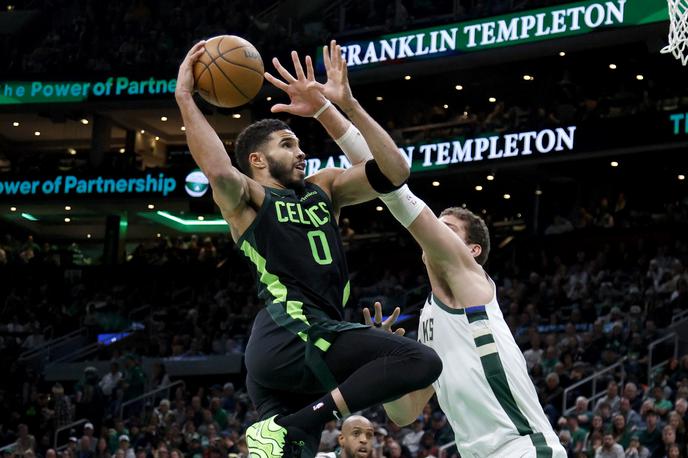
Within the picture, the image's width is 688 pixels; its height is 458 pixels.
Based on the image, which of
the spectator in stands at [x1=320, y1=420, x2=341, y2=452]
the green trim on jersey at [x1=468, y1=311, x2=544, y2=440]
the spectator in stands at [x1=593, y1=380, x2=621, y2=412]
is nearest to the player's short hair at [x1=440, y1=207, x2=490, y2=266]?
the green trim on jersey at [x1=468, y1=311, x2=544, y2=440]

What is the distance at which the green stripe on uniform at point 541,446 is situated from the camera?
6551mm

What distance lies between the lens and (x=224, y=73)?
255 inches

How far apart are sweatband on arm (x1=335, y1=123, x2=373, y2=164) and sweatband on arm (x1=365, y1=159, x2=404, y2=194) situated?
0.49 ft

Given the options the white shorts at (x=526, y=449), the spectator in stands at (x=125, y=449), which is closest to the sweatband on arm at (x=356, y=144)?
the white shorts at (x=526, y=449)

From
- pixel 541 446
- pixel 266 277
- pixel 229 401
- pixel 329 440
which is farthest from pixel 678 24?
pixel 229 401

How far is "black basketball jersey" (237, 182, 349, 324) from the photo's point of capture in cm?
620

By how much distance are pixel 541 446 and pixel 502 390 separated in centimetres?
37

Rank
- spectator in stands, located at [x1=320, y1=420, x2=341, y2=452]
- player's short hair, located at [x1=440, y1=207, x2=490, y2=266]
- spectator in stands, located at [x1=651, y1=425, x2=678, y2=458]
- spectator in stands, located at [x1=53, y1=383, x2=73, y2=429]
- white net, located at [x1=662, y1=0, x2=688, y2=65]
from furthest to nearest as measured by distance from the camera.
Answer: spectator in stands, located at [x1=53, y1=383, x2=73, y2=429] → spectator in stands, located at [x1=320, y1=420, x2=341, y2=452] → spectator in stands, located at [x1=651, y1=425, x2=678, y2=458] → white net, located at [x1=662, y1=0, x2=688, y2=65] → player's short hair, located at [x1=440, y1=207, x2=490, y2=266]

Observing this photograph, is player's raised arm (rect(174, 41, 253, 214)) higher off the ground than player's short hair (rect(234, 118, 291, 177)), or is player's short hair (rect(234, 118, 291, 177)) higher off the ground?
player's short hair (rect(234, 118, 291, 177))

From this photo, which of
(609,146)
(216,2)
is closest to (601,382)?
(609,146)

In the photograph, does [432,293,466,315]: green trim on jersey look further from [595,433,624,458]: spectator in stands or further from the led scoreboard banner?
the led scoreboard banner

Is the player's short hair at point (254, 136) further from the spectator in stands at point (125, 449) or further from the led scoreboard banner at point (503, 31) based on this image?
the led scoreboard banner at point (503, 31)

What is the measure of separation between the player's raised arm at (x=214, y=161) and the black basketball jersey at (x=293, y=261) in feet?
0.59

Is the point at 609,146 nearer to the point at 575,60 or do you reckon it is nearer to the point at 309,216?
the point at 575,60
